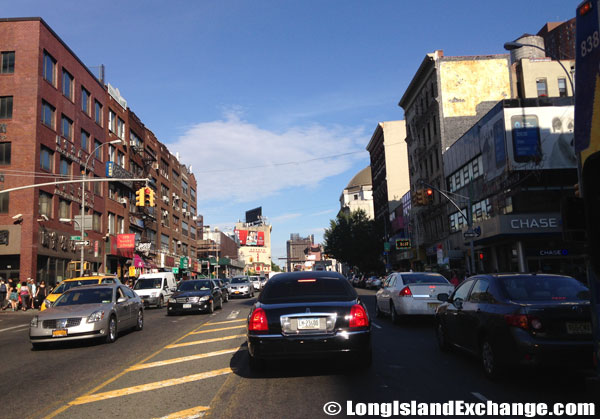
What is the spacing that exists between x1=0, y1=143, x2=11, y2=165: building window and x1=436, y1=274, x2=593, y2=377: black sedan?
3458 centimetres

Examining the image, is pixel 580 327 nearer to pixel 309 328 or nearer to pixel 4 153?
pixel 309 328

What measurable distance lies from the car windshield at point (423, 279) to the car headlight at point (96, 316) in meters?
8.14

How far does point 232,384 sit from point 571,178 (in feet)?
112

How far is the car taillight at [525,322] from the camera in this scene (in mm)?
6578

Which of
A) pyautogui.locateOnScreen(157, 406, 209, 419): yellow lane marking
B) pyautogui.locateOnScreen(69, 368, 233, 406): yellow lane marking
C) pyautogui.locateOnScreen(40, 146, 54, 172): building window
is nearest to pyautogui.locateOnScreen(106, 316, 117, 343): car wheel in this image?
pyautogui.locateOnScreen(69, 368, 233, 406): yellow lane marking

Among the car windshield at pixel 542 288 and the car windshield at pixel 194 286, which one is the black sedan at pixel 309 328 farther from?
the car windshield at pixel 194 286

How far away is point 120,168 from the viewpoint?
4956cm

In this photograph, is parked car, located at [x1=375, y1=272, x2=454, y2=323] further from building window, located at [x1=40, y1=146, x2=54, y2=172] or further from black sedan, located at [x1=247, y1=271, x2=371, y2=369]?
building window, located at [x1=40, y1=146, x2=54, y2=172]

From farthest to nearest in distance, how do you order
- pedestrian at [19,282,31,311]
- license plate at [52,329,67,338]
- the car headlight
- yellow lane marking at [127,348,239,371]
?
pedestrian at [19,282,31,311]
the car headlight
license plate at [52,329,67,338]
yellow lane marking at [127,348,239,371]

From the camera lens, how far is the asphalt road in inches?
245

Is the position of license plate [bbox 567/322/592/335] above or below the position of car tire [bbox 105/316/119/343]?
above

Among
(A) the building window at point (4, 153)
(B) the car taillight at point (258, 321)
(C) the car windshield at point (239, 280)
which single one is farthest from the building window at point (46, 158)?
(B) the car taillight at point (258, 321)

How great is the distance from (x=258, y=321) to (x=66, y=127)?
125 ft

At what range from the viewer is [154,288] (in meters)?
29.8
